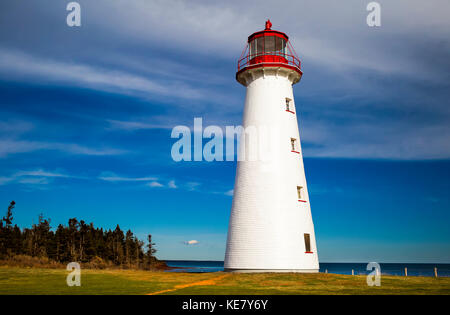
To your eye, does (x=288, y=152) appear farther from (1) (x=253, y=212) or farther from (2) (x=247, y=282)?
(2) (x=247, y=282)

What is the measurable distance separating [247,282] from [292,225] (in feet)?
21.1

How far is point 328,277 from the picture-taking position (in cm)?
2552

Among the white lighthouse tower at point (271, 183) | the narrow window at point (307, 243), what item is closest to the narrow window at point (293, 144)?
the white lighthouse tower at point (271, 183)

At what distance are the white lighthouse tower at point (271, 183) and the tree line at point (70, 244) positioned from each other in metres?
52.5

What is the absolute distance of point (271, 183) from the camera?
28609mm

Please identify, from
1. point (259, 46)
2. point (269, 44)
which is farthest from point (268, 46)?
point (259, 46)

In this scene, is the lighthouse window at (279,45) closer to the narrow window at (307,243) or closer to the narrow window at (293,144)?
the narrow window at (293,144)

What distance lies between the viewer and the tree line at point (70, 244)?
74.2 meters

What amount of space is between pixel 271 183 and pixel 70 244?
201 ft

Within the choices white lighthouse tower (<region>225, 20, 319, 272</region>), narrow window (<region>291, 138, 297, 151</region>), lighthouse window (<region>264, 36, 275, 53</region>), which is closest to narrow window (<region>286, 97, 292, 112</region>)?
white lighthouse tower (<region>225, 20, 319, 272</region>)

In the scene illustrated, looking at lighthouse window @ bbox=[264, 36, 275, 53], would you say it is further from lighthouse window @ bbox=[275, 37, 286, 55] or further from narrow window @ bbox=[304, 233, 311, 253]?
narrow window @ bbox=[304, 233, 311, 253]
